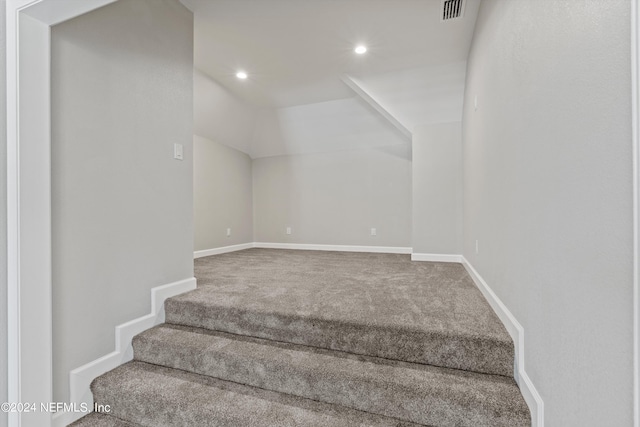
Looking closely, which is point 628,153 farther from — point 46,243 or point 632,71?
point 46,243

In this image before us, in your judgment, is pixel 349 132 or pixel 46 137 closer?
pixel 46 137

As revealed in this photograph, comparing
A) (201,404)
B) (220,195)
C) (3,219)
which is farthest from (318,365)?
(220,195)

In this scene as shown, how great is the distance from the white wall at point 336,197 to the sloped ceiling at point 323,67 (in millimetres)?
278

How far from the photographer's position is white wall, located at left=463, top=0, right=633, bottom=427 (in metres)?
0.66

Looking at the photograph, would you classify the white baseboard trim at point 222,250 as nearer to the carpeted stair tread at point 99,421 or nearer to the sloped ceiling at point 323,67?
the sloped ceiling at point 323,67

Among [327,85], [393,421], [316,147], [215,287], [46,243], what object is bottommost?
[393,421]

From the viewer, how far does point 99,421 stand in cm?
153

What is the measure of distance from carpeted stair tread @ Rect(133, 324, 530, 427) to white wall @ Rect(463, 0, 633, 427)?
0.21m

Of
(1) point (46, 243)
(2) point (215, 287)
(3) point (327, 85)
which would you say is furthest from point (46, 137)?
(3) point (327, 85)

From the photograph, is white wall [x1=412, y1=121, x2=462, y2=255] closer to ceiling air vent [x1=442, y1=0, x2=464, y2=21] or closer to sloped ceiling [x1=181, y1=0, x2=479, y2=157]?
sloped ceiling [x1=181, y1=0, x2=479, y2=157]

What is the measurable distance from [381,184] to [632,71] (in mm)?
4163

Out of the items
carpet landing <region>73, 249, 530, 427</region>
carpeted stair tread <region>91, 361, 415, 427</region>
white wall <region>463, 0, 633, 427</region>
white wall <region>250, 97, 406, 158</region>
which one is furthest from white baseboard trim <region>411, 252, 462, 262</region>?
carpeted stair tread <region>91, 361, 415, 427</region>

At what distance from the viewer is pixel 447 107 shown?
11.6 ft

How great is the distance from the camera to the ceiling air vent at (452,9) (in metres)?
2.23
